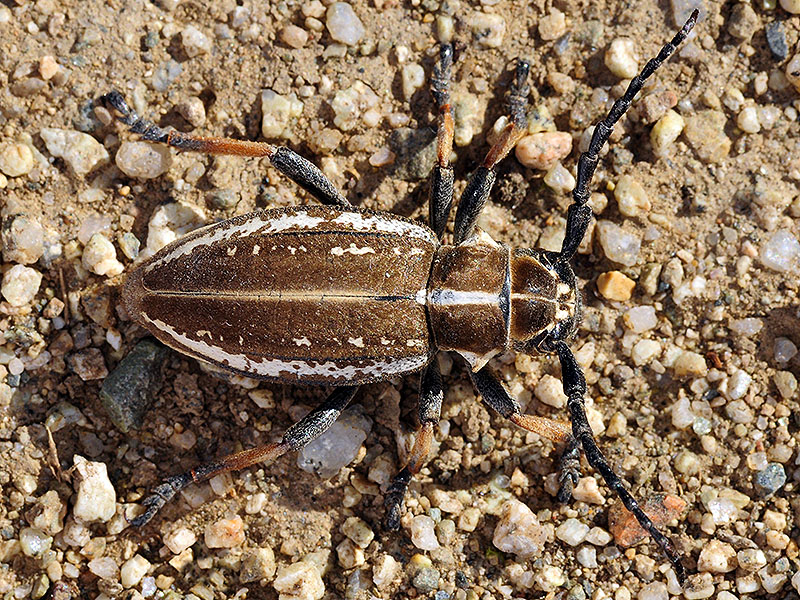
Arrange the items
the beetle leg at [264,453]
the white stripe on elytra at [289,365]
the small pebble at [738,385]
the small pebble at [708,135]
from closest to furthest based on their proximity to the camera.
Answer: the white stripe on elytra at [289,365], the beetle leg at [264,453], the small pebble at [738,385], the small pebble at [708,135]

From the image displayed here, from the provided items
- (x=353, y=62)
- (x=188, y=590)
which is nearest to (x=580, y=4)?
(x=353, y=62)

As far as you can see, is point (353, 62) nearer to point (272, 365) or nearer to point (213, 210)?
point (213, 210)

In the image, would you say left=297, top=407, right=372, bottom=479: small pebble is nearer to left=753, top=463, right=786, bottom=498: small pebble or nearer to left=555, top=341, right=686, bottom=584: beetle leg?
left=555, top=341, right=686, bottom=584: beetle leg

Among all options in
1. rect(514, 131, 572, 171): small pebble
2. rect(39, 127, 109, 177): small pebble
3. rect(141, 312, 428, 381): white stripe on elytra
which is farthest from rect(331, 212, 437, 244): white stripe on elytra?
rect(39, 127, 109, 177): small pebble

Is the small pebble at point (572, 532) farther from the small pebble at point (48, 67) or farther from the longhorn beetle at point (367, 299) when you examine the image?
the small pebble at point (48, 67)

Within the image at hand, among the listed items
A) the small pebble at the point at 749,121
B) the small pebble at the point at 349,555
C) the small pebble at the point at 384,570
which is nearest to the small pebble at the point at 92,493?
the small pebble at the point at 349,555

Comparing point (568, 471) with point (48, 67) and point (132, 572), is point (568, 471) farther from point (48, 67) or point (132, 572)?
point (48, 67)

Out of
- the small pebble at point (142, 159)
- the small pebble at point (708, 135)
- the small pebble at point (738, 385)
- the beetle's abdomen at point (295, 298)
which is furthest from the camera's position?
the small pebble at point (708, 135)
